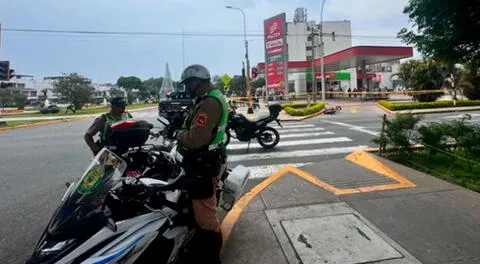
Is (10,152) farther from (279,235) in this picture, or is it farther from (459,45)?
(459,45)

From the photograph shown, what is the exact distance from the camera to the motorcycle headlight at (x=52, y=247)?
2250 mm

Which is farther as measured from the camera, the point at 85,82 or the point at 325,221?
the point at 85,82

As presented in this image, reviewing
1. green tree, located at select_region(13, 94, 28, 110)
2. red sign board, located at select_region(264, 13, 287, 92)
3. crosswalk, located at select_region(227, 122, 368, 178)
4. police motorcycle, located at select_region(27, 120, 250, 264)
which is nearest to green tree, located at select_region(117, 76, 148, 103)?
green tree, located at select_region(13, 94, 28, 110)

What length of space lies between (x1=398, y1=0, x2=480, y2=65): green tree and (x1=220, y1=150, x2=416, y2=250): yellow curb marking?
223 centimetres


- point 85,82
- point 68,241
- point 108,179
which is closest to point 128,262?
point 68,241

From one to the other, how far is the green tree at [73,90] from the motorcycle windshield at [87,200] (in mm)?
44725

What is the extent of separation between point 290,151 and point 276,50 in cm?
2899

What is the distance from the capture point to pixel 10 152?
1098 cm

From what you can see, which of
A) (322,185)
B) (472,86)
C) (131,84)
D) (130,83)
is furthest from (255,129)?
(130,83)

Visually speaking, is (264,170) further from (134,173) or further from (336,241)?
(134,173)

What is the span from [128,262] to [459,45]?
6177 mm

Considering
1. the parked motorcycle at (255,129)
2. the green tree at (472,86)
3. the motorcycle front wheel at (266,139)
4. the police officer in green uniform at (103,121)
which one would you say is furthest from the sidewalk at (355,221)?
the green tree at (472,86)

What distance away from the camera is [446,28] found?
19.1ft

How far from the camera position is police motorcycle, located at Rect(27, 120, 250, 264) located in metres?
2.33
